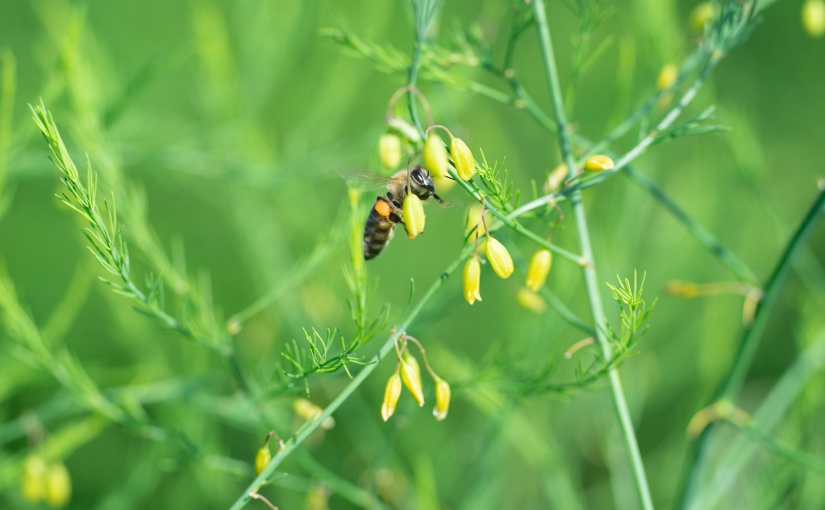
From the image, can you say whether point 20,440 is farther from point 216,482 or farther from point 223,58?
point 223,58

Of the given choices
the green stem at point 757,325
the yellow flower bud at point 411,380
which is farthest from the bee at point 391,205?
the green stem at point 757,325

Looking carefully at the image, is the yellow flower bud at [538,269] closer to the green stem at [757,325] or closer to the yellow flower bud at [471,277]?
the yellow flower bud at [471,277]

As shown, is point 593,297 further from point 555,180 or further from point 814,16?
point 814,16

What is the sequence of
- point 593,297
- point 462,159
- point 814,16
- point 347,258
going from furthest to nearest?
point 347,258
point 814,16
point 593,297
point 462,159

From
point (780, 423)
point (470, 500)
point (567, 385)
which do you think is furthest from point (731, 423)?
point (780, 423)

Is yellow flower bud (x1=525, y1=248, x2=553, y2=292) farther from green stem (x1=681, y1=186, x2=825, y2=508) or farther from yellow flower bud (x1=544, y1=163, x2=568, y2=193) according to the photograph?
green stem (x1=681, y1=186, x2=825, y2=508)

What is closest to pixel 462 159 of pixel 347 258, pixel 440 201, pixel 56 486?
pixel 440 201
